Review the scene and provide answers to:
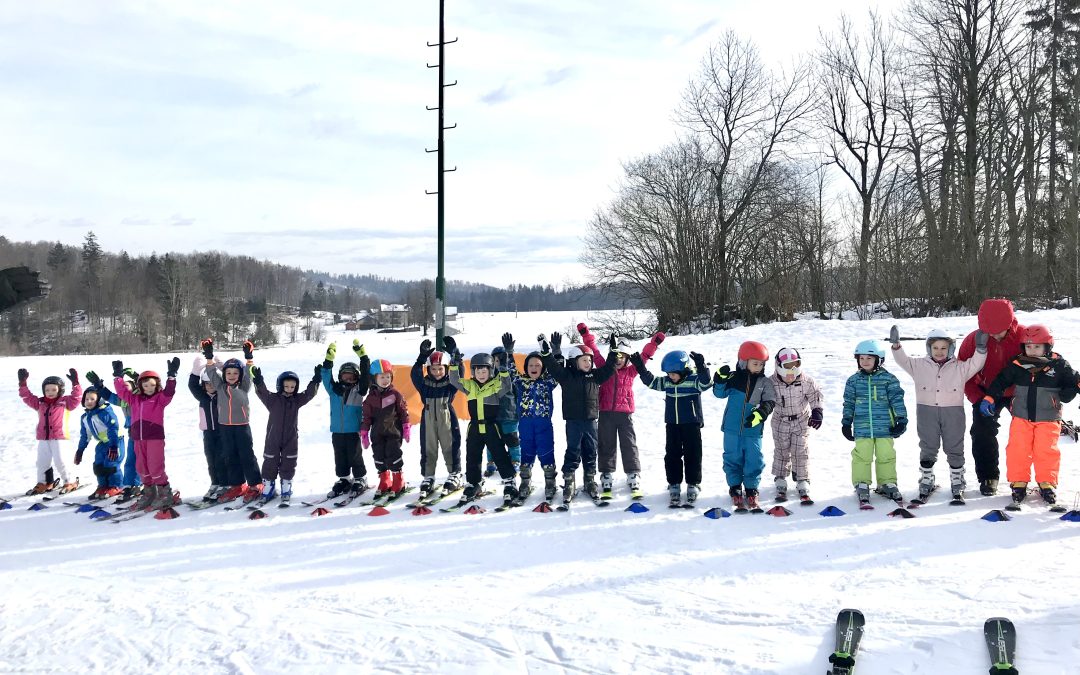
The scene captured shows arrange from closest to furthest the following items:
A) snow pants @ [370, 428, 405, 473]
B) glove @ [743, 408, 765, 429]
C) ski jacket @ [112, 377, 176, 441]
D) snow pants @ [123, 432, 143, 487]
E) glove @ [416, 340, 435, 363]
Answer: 1. glove @ [743, 408, 765, 429]
2. snow pants @ [370, 428, 405, 473]
3. ski jacket @ [112, 377, 176, 441]
4. glove @ [416, 340, 435, 363]
5. snow pants @ [123, 432, 143, 487]

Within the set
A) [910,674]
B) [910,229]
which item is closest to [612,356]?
[910,674]

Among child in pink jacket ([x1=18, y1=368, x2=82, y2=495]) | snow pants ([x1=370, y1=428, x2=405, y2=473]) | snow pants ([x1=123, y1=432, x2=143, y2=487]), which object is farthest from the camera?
child in pink jacket ([x1=18, y1=368, x2=82, y2=495])

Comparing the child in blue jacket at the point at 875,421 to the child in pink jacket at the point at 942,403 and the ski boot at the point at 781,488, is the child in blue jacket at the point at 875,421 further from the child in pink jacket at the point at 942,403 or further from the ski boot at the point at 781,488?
the ski boot at the point at 781,488

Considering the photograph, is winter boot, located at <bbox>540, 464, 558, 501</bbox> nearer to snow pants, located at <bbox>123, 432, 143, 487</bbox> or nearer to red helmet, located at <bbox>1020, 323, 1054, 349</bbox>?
red helmet, located at <bbox>1020, 323, 1054, 349</bbox>

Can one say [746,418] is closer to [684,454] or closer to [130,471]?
[684,454]

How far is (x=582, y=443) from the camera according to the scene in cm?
764

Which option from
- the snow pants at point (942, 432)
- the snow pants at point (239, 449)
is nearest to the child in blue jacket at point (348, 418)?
the snow pants at point (239, 449)

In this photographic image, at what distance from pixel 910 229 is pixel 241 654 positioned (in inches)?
1027

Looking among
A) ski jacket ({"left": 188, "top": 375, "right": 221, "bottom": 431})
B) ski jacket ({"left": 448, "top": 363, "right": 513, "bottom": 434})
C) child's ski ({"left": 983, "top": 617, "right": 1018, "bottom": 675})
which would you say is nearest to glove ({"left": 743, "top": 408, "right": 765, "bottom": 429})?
ski jacket ({"left": 448, "top": 363, "right": 513, "bottom": 434})

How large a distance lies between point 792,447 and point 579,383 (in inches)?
91.7

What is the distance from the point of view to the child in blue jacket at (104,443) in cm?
852

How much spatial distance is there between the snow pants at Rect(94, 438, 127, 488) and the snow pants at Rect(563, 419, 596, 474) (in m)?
5.61

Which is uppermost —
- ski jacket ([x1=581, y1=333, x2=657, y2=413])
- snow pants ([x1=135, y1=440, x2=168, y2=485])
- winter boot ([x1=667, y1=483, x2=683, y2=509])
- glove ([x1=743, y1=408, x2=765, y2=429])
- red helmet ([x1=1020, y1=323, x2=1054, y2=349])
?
red helmet ([x1=1020, y1=323, x2=1054, y2=349])

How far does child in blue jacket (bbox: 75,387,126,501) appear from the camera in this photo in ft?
28.0
